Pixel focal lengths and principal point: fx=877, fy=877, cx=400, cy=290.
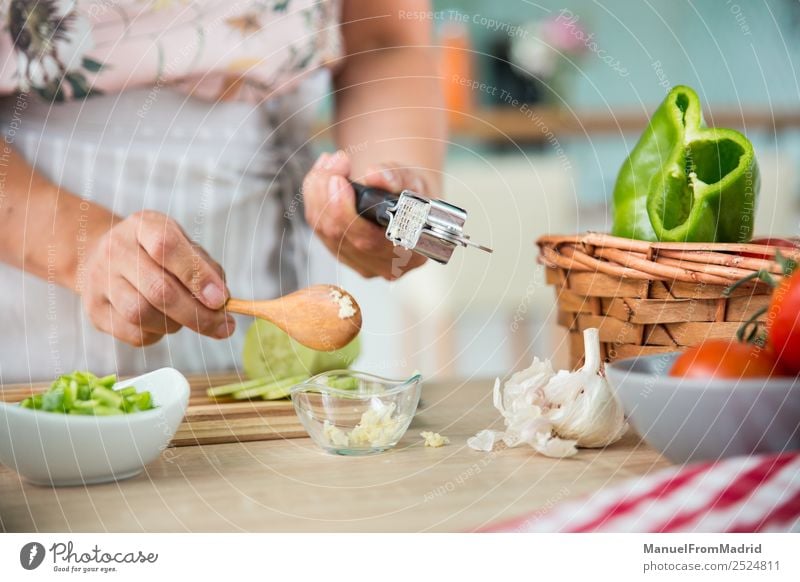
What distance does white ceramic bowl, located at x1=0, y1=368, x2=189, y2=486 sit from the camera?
36 centimetres

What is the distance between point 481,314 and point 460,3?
19.9 inches

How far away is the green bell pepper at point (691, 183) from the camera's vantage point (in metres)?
0.46

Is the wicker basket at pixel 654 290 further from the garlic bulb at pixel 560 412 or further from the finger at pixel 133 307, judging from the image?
the finger at pixel 133 307

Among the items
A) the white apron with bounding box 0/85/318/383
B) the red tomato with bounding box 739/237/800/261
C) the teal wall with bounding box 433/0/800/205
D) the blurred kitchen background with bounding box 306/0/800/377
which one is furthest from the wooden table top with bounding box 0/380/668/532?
the teal wall with bounding box 433/0/800/205

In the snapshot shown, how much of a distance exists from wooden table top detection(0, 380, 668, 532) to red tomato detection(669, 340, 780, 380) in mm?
59

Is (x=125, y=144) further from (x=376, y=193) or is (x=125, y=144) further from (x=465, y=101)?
(x=465, y=101)

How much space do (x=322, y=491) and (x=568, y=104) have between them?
1112 mm

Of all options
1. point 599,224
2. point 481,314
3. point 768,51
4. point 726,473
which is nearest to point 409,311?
point 481,314

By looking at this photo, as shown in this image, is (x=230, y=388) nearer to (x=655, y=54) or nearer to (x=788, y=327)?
(x=788, y=327)

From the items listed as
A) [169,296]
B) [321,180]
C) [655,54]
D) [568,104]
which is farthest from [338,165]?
[655,54]

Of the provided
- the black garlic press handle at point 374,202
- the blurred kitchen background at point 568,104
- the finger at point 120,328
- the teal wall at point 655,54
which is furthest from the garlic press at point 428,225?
the teal wall at point 655,54

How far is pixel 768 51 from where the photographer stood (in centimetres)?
142

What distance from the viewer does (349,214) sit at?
1.82 ft

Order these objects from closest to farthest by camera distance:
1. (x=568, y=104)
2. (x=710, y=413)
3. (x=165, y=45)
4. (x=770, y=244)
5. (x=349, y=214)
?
(x=710, y=413), (x=770, y=244), (x=349, y=214), (x=165, y=45), (x=568, y=104)
